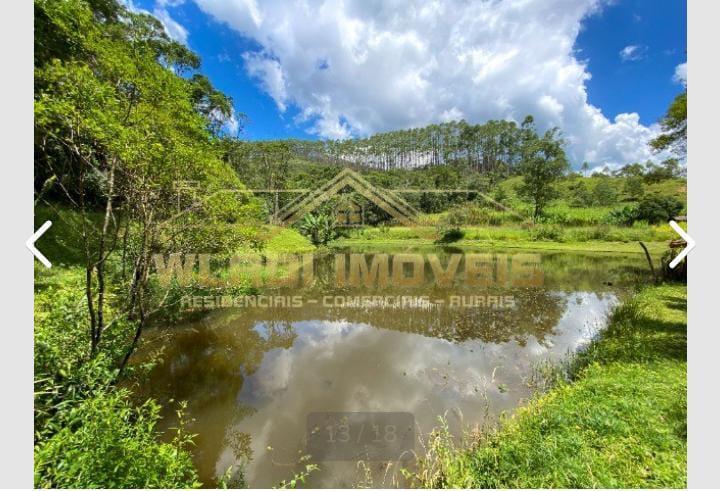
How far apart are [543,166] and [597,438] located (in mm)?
31569

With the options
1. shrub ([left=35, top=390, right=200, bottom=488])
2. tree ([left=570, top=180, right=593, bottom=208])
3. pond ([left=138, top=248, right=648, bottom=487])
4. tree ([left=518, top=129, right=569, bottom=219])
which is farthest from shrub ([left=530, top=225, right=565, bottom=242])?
shrub ([left=35, top=390, right=200, bottom=488])

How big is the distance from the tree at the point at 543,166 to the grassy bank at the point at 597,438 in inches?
1121

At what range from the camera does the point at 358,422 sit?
4562mm

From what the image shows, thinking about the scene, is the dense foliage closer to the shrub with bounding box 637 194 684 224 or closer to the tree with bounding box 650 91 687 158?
the tree with bounding box 650 91 687 158

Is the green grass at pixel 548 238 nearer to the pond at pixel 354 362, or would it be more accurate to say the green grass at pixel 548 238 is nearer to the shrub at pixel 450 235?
the shrub at pixel 450 235

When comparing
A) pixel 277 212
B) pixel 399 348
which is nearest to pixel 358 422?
pixel 399 348

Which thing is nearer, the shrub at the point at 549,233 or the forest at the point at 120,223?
the forest at the point at 120,223

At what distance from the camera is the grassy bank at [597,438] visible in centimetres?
280

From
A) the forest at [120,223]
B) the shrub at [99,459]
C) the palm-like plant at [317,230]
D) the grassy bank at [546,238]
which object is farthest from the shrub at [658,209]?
the shrub at [99,459]

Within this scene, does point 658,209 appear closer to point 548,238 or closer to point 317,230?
point 548,238

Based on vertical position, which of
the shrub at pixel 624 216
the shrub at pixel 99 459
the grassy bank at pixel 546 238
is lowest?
the shrub at pixel 99 459

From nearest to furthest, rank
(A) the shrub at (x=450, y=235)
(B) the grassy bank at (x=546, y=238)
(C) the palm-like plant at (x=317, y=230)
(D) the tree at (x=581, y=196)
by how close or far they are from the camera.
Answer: (B) the grassy bank at (x=546, y=238) → (C) the palm-like plant at (x=317, y=230) → (A) the shrub at (x=450, y=235) → (D) the tree at (x=581, y=196)

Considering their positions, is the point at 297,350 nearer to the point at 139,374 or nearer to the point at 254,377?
the point at 254,377

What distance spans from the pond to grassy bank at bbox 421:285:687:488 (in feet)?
2.19
